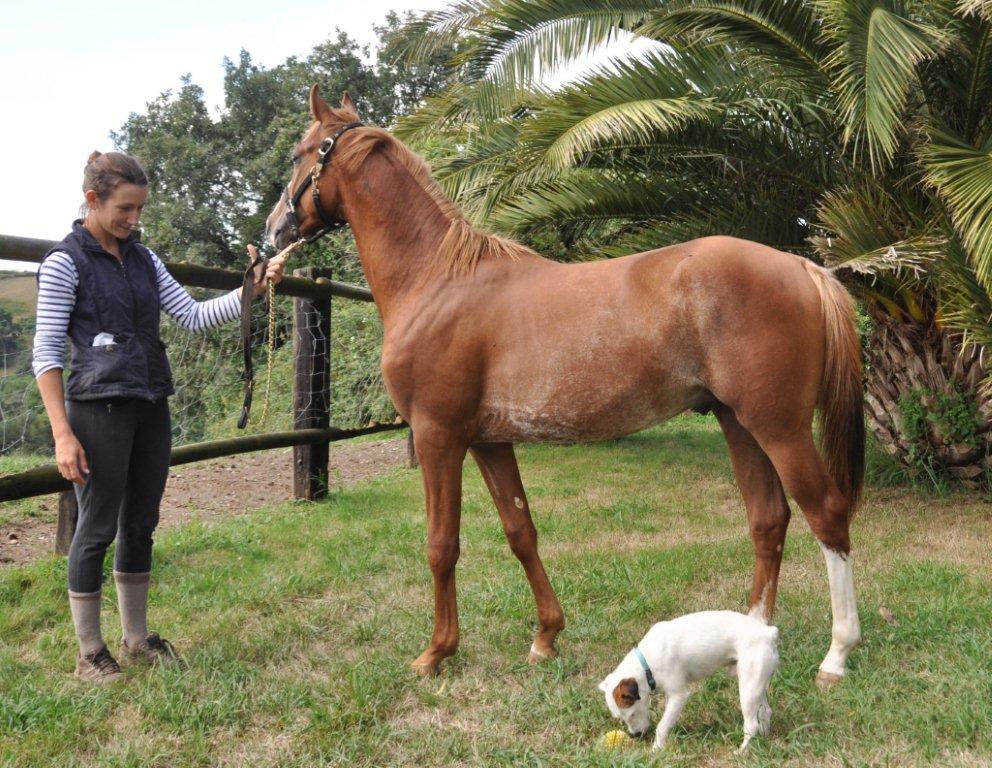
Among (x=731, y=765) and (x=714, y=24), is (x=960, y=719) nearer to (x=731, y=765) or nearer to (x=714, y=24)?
(x=731, y=765)

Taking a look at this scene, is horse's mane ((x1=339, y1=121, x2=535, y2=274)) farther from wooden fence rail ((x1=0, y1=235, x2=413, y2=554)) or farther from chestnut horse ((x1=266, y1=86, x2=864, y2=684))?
wooden fence rail ((x1=0, y1=235, x2=413, y2=554))

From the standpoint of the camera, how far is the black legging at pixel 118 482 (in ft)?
9.19

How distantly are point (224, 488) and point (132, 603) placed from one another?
3.88m

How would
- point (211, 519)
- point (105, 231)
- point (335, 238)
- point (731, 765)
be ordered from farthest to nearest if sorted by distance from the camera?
point (335, 238)
point (211, 519)
point (105, 231)
point (731, 765)

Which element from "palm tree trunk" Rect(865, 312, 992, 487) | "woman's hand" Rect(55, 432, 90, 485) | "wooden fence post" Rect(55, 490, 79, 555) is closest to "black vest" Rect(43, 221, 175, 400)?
"woman's hand" Rect(55, 432, 90, 485)

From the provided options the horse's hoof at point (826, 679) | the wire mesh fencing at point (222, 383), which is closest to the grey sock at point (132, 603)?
the wire mesh fencing at point (222, 383)

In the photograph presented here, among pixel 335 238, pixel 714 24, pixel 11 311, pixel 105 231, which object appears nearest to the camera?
pixel 105 231

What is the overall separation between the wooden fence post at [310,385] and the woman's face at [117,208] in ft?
10.6

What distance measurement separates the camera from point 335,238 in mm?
13781

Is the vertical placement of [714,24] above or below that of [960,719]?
above

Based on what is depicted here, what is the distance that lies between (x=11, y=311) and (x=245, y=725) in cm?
276

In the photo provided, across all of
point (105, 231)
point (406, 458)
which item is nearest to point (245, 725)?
point (105, 231)

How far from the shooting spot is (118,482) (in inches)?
112

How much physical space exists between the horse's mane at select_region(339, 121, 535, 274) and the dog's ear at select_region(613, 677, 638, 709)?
5.44 feet
